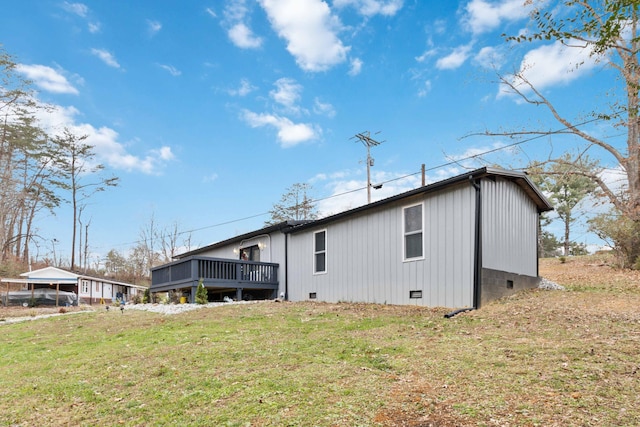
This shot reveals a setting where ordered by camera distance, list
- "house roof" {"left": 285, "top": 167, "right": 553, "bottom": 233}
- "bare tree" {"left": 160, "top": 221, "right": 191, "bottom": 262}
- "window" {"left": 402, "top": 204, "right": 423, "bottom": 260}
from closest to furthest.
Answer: "house roof" {"left": 285, "top": 167, "right": 553, "bottom": 233}
"window" {"left": 402, "top": 204, "right": 423, "bottom": 260}
"bare tree" {"left": 160, "top": 221, "right": 191, "bottom": 262}

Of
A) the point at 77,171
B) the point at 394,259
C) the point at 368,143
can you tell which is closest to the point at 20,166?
the point at 77,171

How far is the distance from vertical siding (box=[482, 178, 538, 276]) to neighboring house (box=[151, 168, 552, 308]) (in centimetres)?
2

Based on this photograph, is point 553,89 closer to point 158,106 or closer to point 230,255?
point 230,255

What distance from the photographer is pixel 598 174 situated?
57.1ft

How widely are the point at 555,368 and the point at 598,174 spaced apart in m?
16.5

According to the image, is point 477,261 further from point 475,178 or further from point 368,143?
point 368,143

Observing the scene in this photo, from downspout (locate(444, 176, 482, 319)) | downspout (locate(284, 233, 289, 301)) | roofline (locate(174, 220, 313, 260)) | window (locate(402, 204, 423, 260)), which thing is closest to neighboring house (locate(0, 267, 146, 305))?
roofline (locate(174, 220, 313, 260))

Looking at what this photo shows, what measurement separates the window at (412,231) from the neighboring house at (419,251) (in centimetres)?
2

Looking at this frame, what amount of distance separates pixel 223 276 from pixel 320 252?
3496 mm

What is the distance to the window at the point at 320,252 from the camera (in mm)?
12781

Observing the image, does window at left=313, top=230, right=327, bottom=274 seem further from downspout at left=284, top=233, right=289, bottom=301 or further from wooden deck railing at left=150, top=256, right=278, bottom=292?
wooden deck railing at left=150, top=256, right=278, bottom=292

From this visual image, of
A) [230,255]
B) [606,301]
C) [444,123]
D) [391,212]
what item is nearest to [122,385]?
[391,212]

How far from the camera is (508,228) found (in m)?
9.77

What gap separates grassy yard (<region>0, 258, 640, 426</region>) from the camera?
135 inches
